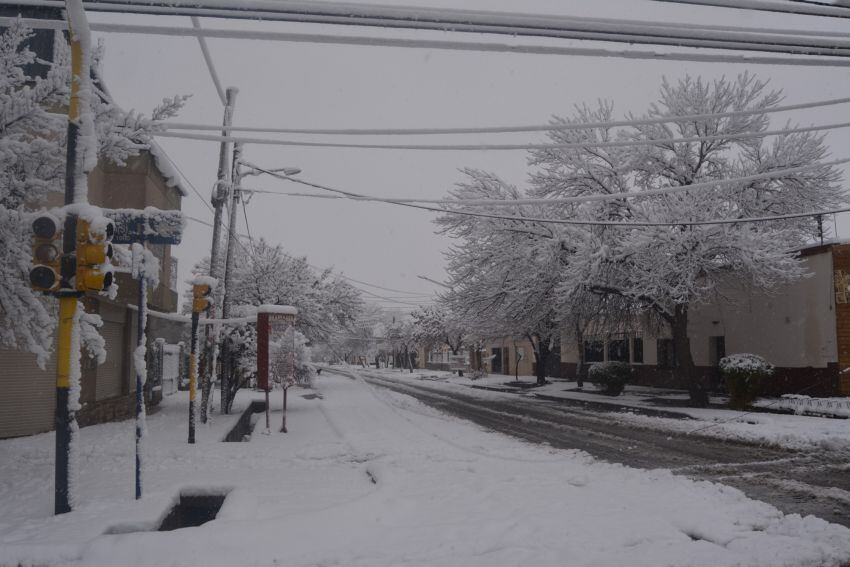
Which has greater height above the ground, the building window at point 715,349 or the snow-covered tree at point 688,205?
the snow-covered tree at point 688,205

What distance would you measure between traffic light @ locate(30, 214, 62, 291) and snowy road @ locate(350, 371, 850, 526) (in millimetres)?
8684

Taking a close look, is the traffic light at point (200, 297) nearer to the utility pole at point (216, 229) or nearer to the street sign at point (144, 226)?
the utility pole at point (216, 229)

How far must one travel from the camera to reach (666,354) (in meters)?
29.6

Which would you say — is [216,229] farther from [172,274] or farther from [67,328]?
[172,274]

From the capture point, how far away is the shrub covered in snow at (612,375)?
81.1 feet

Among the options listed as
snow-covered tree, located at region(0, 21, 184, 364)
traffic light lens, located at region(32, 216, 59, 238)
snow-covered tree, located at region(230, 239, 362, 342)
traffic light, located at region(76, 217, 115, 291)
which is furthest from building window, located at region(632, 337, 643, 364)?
traffic light lens, located at region(32, 216, 59, 238)

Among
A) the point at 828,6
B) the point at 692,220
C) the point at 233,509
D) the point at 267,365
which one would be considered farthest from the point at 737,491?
the point at 692,220

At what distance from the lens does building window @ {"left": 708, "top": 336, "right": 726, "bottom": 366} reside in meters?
25.5

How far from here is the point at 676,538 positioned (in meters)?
6.06

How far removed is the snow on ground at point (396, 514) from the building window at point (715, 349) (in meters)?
16.9

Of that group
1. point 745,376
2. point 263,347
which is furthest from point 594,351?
point 263,347

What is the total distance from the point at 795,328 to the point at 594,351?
1560 centimetres

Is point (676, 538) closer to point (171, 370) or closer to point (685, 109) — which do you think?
point (685, 109)

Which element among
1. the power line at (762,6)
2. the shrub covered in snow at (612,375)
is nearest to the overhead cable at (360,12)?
the power line at (762,6)
